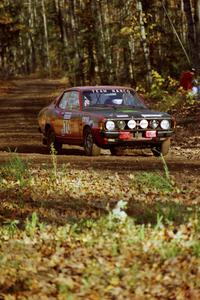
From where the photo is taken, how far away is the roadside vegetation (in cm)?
557

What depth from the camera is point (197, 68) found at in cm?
2112

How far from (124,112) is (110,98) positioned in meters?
1.00

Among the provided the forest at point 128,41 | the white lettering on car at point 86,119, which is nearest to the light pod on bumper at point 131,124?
the white lettering on car at point 86,119

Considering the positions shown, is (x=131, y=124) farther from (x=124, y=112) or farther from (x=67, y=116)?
(x=67, y=116)

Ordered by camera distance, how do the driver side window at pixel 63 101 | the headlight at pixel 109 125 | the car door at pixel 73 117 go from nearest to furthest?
the headlight at pixel 109 125 < the car door at pixel 73 117 < the driver side window at pixel 63 101

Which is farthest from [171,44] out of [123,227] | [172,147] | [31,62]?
[31,62]

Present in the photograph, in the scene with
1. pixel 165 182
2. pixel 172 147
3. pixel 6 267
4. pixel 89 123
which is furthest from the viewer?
pixel 172 147

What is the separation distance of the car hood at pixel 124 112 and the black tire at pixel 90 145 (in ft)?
1.51

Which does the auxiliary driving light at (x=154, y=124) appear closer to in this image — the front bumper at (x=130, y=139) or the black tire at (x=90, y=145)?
the front bumper at (x=130, y=139)

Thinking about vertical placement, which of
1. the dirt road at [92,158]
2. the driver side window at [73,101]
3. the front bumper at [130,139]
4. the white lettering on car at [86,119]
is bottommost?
the dirt road at [92,158]

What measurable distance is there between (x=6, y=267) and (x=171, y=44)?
91.8 ft

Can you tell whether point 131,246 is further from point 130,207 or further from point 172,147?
point 172,147

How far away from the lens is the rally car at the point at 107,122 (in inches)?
496

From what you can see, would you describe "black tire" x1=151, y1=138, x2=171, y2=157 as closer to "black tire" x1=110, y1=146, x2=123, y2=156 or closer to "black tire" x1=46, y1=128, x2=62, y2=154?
"black tire" x1=110, y1=146, x2=123, y2=156
